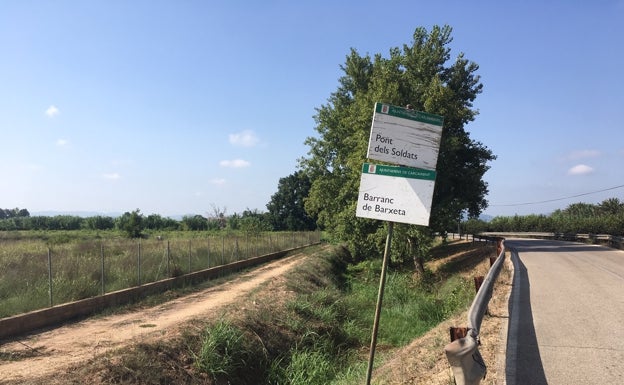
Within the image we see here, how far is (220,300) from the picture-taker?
14.9 metres

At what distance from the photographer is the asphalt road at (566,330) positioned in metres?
6.02

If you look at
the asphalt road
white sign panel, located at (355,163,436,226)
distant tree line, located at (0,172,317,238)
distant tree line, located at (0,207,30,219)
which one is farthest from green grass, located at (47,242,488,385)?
distant tree line, located at (0,207,30,219)

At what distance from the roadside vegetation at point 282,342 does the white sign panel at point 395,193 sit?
3.20 meters

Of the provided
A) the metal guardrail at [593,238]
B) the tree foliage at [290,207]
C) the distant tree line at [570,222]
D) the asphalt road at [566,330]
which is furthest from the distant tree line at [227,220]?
the asphalt road at [566,330]

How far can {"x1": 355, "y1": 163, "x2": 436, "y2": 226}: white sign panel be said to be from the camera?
536cm

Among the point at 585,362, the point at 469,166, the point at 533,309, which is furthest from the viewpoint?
the point at 469,166

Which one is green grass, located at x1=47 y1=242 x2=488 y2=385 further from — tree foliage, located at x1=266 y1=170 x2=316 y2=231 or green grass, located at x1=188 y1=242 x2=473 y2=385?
tree foliage, located at x1=266 y1=170 x2=316 y2=231

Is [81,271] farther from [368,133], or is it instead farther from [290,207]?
[290,207]

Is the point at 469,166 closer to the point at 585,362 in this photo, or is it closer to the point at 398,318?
the point at 398,318

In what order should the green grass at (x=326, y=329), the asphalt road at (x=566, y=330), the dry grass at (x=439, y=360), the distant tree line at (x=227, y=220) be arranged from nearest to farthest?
the dry grass at (x=439, y=360) < the asphalt road at (x=566, y=330) < the green grass at (x=326, y=329) < the distant tree line at (x=227, y=220)

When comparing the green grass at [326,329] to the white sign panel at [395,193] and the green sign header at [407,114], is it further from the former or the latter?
the green sign header at [407,114]

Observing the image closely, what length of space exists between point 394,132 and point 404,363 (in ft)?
11.9

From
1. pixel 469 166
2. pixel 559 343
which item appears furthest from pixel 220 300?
pixel 469 166

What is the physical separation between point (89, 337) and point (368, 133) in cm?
1635
